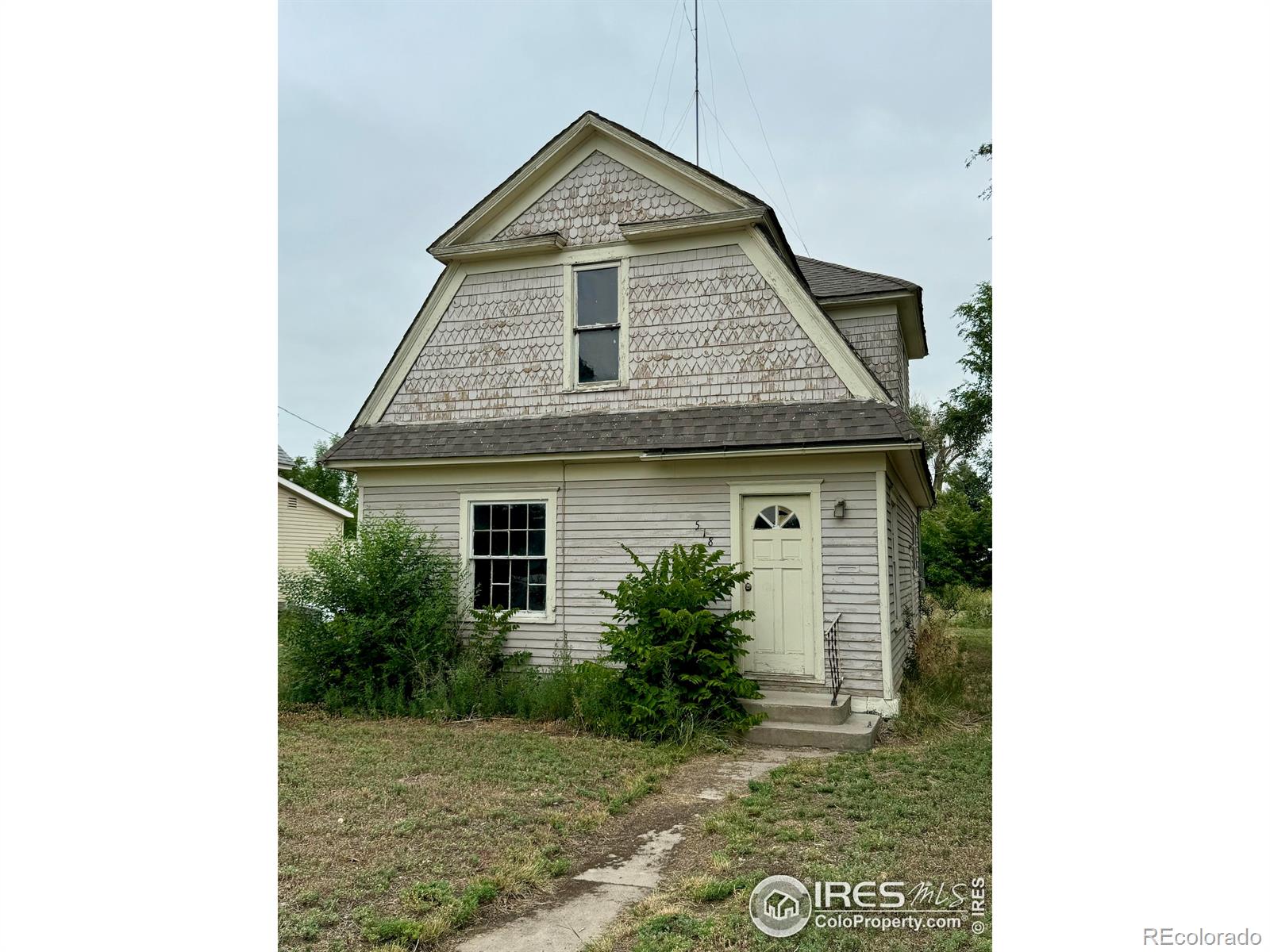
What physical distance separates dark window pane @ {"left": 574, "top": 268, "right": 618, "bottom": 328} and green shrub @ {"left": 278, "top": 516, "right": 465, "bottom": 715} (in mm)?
3627

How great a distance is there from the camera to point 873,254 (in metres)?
33.7

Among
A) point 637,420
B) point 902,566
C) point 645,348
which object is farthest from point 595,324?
point 902,566

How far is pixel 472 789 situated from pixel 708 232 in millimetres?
6886

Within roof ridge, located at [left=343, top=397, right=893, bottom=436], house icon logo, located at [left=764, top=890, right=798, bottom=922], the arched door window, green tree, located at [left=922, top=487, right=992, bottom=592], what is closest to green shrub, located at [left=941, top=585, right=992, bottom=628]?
green tree, located at [left=922, top=487, right=992, bottom=592]

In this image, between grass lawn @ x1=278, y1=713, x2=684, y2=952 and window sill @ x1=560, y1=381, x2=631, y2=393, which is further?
window sill @ x1=560, y1=381, x2=631, y2=393

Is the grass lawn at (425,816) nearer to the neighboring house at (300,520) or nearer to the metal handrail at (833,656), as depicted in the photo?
the metal handrail at (833,656)

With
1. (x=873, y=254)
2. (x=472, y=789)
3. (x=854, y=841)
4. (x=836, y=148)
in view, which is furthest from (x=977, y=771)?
(x=873, y=254)

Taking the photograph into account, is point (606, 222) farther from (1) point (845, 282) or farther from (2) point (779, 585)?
(2) point (779, 585)

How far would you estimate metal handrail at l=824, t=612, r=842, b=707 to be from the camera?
877 centimetres

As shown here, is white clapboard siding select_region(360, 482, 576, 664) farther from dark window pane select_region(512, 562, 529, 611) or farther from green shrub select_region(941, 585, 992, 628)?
green shrub select_region(941, 585, 992, 628)

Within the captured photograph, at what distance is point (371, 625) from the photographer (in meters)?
9.52

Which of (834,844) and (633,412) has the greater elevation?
(633,412)

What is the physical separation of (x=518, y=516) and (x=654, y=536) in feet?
6.21
